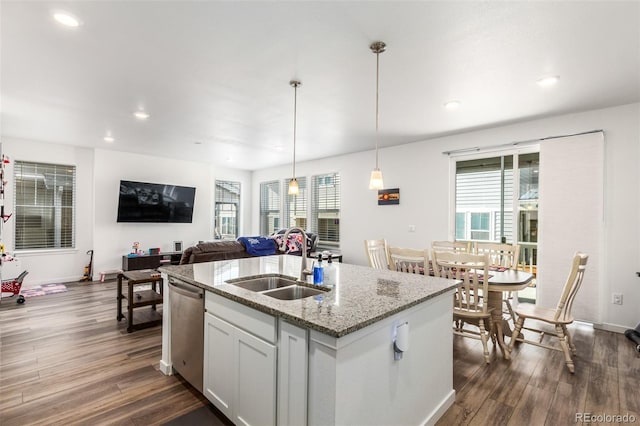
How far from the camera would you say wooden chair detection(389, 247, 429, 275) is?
9.38 ft

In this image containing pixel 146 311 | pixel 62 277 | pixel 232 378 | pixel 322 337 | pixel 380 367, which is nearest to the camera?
pixel 322 337

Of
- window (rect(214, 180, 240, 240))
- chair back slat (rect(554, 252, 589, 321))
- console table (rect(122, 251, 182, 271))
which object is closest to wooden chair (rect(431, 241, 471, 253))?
chair back slat (rect(554, 252, 589, 321))

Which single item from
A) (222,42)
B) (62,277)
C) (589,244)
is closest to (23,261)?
(62,277)

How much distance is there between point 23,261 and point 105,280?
1.32 m

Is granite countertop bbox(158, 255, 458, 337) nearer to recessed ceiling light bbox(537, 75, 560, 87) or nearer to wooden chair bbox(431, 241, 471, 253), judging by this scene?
wooden chair bbox(431, 241, 471, 253)

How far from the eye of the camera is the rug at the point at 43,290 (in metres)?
5.08

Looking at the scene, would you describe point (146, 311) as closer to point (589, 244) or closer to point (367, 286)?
point (367, 286)

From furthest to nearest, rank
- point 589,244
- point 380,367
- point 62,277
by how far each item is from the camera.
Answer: point 62,277, point 589,244, point 380,367

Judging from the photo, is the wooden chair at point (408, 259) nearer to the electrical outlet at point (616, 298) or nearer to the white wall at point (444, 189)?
the white wall at point (444, 189)

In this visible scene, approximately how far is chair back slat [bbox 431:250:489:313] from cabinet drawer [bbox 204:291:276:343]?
1745 mm

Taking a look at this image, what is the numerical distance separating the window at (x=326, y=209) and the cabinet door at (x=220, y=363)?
478 centimetres

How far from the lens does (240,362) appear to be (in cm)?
181

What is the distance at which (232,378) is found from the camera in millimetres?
1886

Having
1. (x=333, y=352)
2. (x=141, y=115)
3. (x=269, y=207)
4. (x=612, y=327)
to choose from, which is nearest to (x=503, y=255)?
(x=612, y=327)
